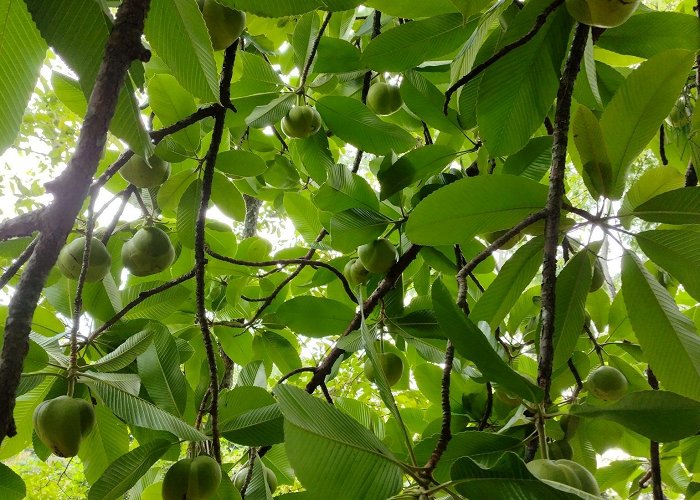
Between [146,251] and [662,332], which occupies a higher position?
[146,251]

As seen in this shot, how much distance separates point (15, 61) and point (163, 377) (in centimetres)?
66

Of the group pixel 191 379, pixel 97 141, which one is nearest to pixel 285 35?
pixel 191 379

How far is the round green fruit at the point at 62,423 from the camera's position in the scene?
2.97 ft

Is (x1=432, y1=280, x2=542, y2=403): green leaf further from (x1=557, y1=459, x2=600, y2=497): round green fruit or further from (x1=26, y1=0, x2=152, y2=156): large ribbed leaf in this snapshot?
(x1=26, y1=0, x2=152, y2=156): large ribbed leaf

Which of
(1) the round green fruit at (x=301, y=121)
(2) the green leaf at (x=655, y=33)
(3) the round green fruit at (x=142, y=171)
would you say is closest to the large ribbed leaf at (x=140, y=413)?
(3) the round green fruit at (x=142, y=171)

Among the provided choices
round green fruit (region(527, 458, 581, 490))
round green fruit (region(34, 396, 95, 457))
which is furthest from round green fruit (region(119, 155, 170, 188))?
round green fruit (region(527, 458, 581, 490))

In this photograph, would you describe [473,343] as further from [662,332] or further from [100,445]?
[100,445]

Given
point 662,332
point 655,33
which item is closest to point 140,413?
point 662,332

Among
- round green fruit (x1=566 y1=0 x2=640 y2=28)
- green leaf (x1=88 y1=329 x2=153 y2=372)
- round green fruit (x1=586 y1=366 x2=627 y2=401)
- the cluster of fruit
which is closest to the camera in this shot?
round green fruit (x1=566 y1=0 x2=640 y2=28)

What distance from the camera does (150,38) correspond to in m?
0.69

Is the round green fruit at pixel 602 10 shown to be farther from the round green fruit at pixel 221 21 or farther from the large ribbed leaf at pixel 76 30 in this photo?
the large ribbed leaf at pixel 76 30

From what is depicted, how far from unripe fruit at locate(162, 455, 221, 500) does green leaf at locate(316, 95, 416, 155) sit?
854mm

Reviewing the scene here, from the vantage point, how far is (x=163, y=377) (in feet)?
3.51

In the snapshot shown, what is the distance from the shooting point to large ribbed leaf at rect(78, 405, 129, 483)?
1.18 m
